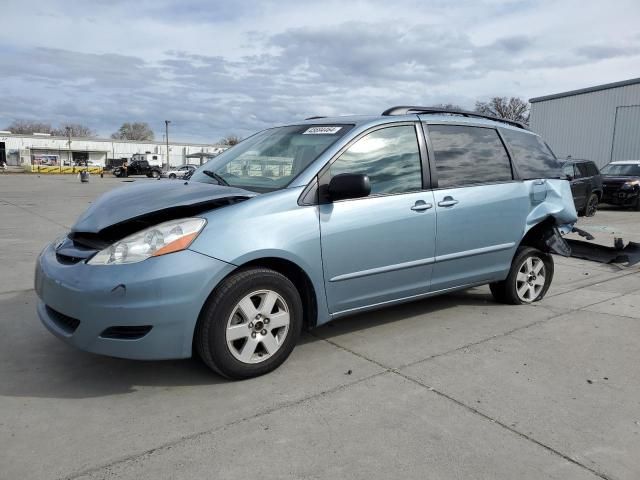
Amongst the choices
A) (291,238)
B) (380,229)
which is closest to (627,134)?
(380,229)

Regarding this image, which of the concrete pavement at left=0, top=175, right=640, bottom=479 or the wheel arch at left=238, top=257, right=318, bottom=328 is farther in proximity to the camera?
the wheel arch at left=238, top=257, right=318, bottom=328

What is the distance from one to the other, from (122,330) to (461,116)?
11.0ft

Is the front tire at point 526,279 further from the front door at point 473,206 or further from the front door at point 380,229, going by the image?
the front door at point 380,229

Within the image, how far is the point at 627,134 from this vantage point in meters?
25.6

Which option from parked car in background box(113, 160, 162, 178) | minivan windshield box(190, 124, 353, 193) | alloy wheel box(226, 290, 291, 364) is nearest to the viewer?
alloy wheel box(226, 290, 291, 364)

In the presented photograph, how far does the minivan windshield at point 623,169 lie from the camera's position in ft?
54.3

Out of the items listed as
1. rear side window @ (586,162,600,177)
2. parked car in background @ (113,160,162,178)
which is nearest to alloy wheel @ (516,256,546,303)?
rear side window @ (586,162,600,177)

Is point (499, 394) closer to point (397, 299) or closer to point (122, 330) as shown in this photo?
point (397, 299)

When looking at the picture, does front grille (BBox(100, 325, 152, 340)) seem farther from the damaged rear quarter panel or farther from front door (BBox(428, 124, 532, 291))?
the damaged rear quarter panel

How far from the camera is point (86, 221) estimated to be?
3.49m

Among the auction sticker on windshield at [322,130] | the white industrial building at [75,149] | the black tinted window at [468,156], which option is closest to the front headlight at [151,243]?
the auction sticker on windshield at [322,130]

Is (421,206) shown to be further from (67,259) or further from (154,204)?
(67,259)

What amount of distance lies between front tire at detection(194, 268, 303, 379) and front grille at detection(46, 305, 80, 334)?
699 mm

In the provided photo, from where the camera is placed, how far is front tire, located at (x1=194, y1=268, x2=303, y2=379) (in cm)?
307
